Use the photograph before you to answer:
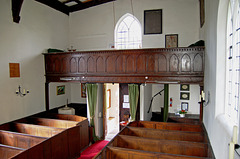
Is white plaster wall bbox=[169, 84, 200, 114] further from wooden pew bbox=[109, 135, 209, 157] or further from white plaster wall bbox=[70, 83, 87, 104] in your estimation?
white plaster wall bbox=[70, 83, 87, 104]

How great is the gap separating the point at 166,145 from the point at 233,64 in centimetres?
237

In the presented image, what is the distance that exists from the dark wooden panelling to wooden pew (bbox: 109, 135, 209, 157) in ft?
6.94

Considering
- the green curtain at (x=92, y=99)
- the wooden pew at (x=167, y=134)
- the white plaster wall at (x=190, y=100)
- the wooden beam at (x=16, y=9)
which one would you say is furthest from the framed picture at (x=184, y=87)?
the wooden beam at (x=16, y=9)

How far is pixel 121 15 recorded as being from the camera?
7727 millimetres

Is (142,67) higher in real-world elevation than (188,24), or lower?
lower

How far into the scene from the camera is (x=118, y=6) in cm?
777

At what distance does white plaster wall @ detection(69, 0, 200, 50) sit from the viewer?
690 cm

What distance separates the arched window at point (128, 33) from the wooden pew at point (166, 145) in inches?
176

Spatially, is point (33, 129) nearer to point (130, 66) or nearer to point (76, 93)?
point (76, 93)

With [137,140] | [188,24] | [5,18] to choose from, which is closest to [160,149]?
[137,140]

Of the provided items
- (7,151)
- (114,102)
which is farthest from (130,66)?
(114,102)

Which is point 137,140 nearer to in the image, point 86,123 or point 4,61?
point 86,123

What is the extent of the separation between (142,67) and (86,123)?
2.96 m

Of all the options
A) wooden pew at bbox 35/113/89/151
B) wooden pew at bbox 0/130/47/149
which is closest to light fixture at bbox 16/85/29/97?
wooden pew at bbox 35/113/89/151
